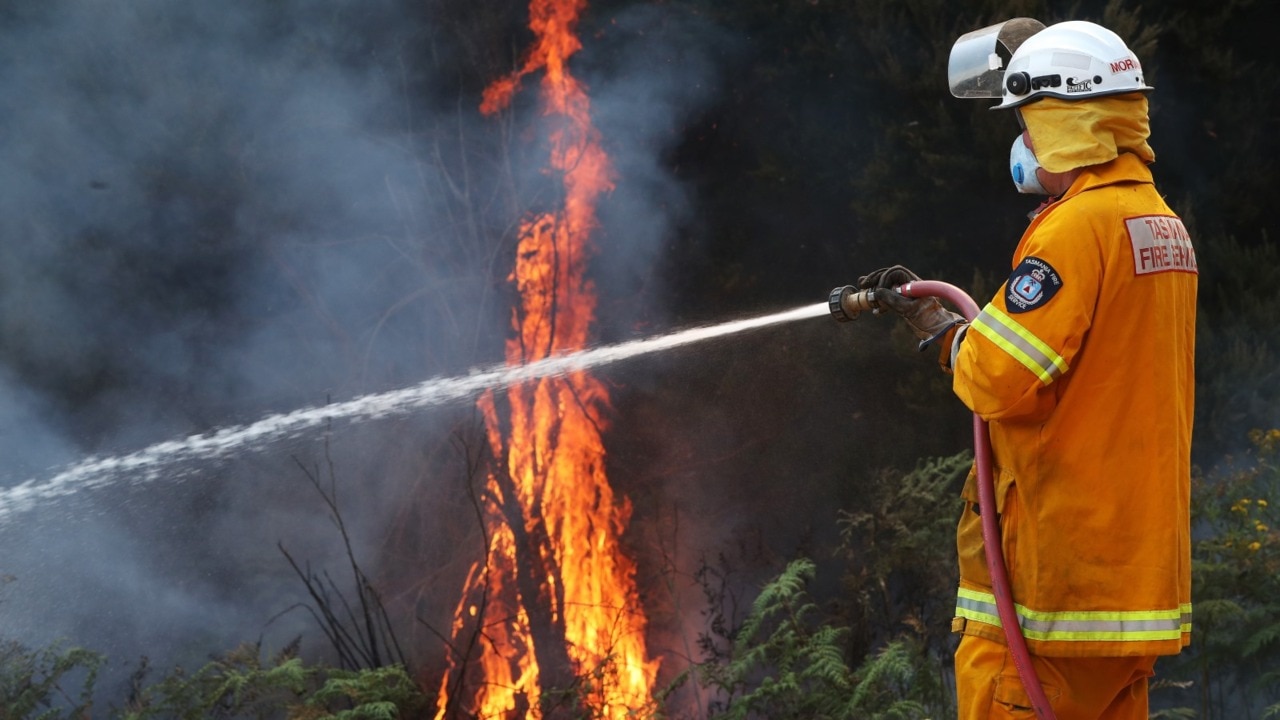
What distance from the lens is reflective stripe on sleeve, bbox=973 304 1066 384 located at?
8.63 feet

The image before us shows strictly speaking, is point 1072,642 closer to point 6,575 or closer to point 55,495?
point 6,575

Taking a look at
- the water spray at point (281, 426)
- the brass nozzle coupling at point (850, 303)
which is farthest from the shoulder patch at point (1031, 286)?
the water spray at point (281, 426)

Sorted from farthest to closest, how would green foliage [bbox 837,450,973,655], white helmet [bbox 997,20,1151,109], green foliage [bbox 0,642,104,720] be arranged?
green foliage [bbox 837,450,973,655] < green foliage [bbox 0,642,104,720] < white helmet [bbox 997,20,1151,109]

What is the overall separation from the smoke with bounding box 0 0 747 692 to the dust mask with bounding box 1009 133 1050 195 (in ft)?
13.6

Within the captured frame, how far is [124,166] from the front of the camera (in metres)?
6.28

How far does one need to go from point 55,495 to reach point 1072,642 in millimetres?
5139

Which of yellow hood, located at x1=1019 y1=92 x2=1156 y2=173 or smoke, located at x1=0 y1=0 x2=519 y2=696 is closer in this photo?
yellow hood, located at x1=1019 y1=92 x2=1156 y2=173

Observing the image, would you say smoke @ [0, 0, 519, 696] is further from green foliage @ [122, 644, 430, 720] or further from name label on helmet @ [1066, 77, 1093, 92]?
name label on helmet @ [1066, 77, 1093, 92]

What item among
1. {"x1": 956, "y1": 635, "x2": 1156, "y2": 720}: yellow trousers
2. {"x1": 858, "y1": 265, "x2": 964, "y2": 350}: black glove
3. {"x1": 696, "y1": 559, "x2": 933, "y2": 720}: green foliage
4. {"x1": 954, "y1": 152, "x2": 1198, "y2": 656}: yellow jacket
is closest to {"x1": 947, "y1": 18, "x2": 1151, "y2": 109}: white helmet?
{"x1": 954, "y1": 152, "x2": 1198, "y2": 656}: yellow jacket

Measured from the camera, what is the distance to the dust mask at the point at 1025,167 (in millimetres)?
2990

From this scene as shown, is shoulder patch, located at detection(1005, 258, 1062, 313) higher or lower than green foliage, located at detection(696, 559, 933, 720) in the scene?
higher

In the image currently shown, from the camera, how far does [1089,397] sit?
2705mm

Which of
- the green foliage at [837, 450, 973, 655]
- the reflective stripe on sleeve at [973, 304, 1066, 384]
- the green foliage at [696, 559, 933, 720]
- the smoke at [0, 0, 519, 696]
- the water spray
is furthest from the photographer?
the smoke at [0, 0, 519, 696]

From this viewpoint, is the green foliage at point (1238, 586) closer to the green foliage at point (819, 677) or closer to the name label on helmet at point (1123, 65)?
the green foliage at point (819, 677)
